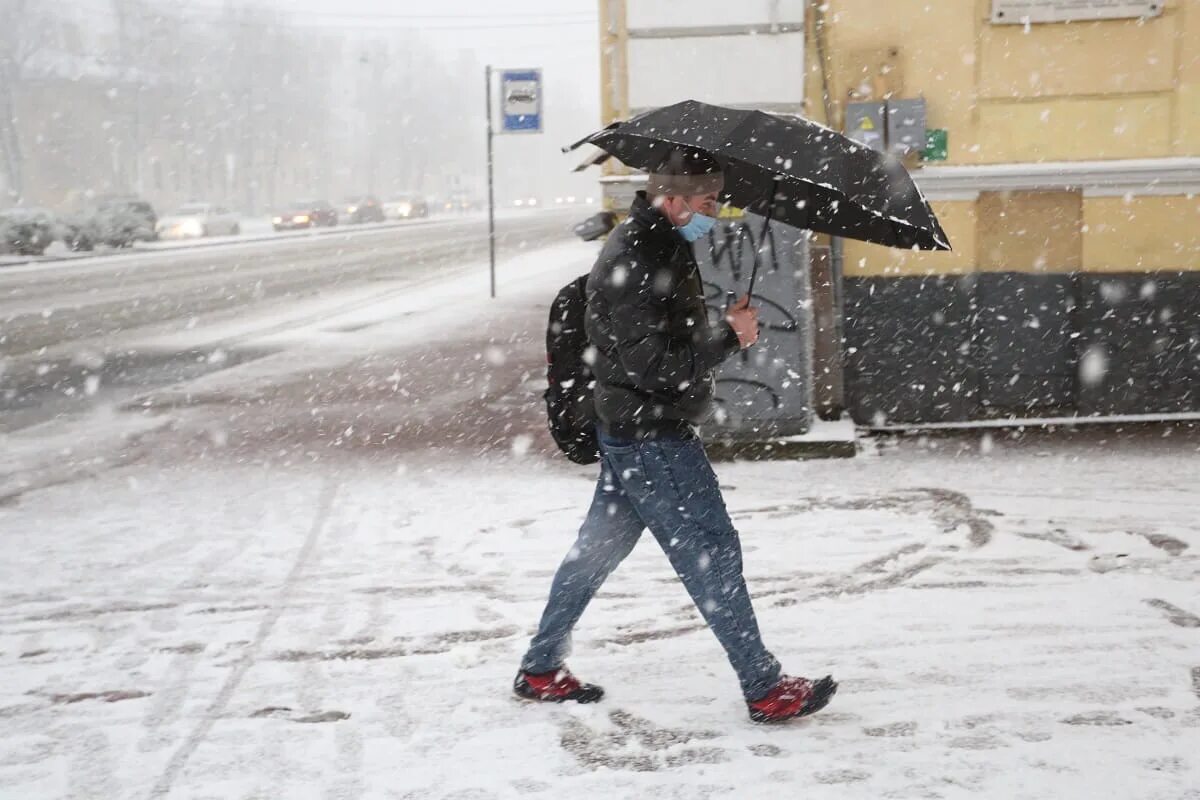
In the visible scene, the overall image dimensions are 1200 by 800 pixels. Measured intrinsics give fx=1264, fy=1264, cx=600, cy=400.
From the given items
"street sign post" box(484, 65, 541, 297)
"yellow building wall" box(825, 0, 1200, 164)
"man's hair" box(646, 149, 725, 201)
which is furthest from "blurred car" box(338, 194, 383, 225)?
"man's hair" box(646, 149, 725, 201)

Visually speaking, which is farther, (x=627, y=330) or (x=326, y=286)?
(x=326, y=286)

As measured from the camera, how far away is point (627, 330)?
3.70 metres

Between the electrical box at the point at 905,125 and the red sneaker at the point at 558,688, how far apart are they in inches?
196

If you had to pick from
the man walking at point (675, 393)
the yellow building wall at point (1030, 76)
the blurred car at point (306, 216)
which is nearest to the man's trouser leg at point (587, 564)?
the man walking at point (675, 393)

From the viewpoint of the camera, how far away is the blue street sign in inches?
685

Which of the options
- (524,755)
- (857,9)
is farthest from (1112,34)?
(524,755)

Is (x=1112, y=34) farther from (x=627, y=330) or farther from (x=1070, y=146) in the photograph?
(x=627, y=330)

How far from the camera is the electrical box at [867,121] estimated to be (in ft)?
26.5

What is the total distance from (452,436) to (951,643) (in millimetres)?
4935

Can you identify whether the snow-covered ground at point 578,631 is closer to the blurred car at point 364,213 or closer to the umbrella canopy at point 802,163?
the umbrella canopy at point 802,163

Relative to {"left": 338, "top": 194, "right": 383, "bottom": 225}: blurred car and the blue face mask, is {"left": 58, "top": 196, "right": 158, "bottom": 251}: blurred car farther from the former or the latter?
the blue face mask

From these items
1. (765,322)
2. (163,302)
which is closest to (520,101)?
(163,302)

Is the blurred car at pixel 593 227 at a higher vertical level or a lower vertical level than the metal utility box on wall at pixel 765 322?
higher

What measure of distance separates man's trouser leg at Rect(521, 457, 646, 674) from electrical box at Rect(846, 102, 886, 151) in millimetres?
4714
